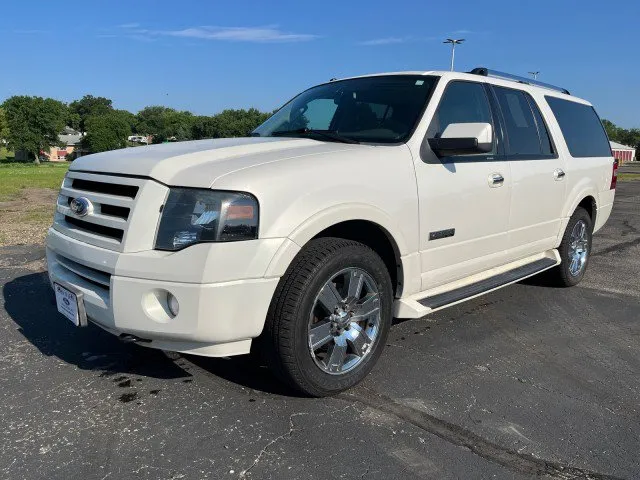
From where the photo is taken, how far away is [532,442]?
2699 millimetres

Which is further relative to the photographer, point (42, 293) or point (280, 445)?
point (42, 293)

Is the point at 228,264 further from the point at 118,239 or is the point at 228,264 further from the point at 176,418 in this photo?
the point at 176,418

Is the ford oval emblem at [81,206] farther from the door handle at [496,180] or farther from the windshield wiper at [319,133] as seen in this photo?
the door handle at [496,180]

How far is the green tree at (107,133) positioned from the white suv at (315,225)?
349 ft

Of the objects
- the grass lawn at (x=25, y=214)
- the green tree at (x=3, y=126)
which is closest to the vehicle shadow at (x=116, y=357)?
the grass lawn at (x=25, y=214)

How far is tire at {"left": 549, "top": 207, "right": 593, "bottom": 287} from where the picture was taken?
17.5 ft

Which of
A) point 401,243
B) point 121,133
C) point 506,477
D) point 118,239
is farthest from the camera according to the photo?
point 121,133

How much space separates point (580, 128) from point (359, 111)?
2843 millimetres

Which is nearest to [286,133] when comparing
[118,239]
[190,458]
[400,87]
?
[400,87]

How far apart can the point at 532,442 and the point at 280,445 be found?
49.1 inches

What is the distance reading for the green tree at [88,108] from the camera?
141m

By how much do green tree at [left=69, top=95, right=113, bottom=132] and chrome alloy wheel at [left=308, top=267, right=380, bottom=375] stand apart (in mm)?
150762

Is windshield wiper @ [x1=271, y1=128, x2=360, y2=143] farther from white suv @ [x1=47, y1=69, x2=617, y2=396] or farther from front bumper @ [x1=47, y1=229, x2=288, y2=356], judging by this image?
front bumper @ [x1=47, y1=229, x2=288, y2=356]

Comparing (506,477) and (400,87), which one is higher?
(400,87)
